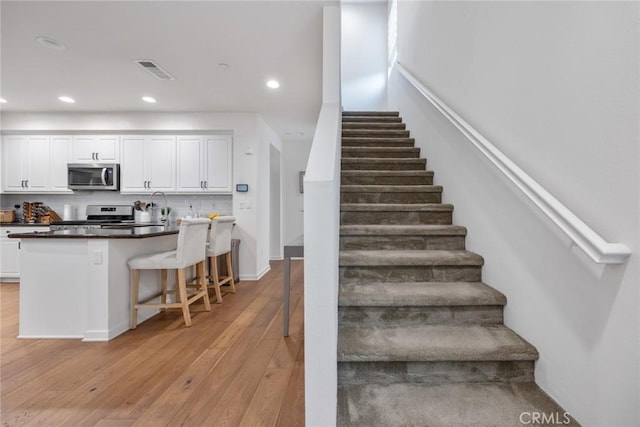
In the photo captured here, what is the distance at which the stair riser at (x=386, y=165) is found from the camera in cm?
274

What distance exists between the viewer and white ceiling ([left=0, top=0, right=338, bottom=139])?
2.27 metres

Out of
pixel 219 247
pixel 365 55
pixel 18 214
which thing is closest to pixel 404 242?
pixel 219 247

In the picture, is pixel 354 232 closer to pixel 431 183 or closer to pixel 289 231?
pixel 431 183

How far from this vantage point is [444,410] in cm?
114

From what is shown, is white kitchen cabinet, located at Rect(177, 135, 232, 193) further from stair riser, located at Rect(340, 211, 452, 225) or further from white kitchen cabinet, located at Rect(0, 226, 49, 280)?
stair riser, located at Rect(340, 211, 452, 225)

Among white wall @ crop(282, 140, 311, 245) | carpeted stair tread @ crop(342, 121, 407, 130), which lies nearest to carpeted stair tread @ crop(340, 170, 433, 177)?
carpeted stair tread @ crop(342, 121, 407, 130)

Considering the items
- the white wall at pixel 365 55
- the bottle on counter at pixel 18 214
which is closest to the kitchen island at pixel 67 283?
the bottle on counter at pixel 18 214

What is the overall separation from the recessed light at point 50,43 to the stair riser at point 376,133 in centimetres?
293

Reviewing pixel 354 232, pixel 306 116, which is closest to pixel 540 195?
pixel 354 232

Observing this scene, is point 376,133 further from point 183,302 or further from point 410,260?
point 183,302

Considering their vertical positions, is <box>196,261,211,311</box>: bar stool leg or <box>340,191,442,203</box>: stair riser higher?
<box>340,191,442,203</box>: stair riser

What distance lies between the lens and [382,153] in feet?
9.73

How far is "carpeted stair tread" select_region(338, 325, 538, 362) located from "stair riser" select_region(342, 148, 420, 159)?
1.91m

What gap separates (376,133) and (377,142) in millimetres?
242
